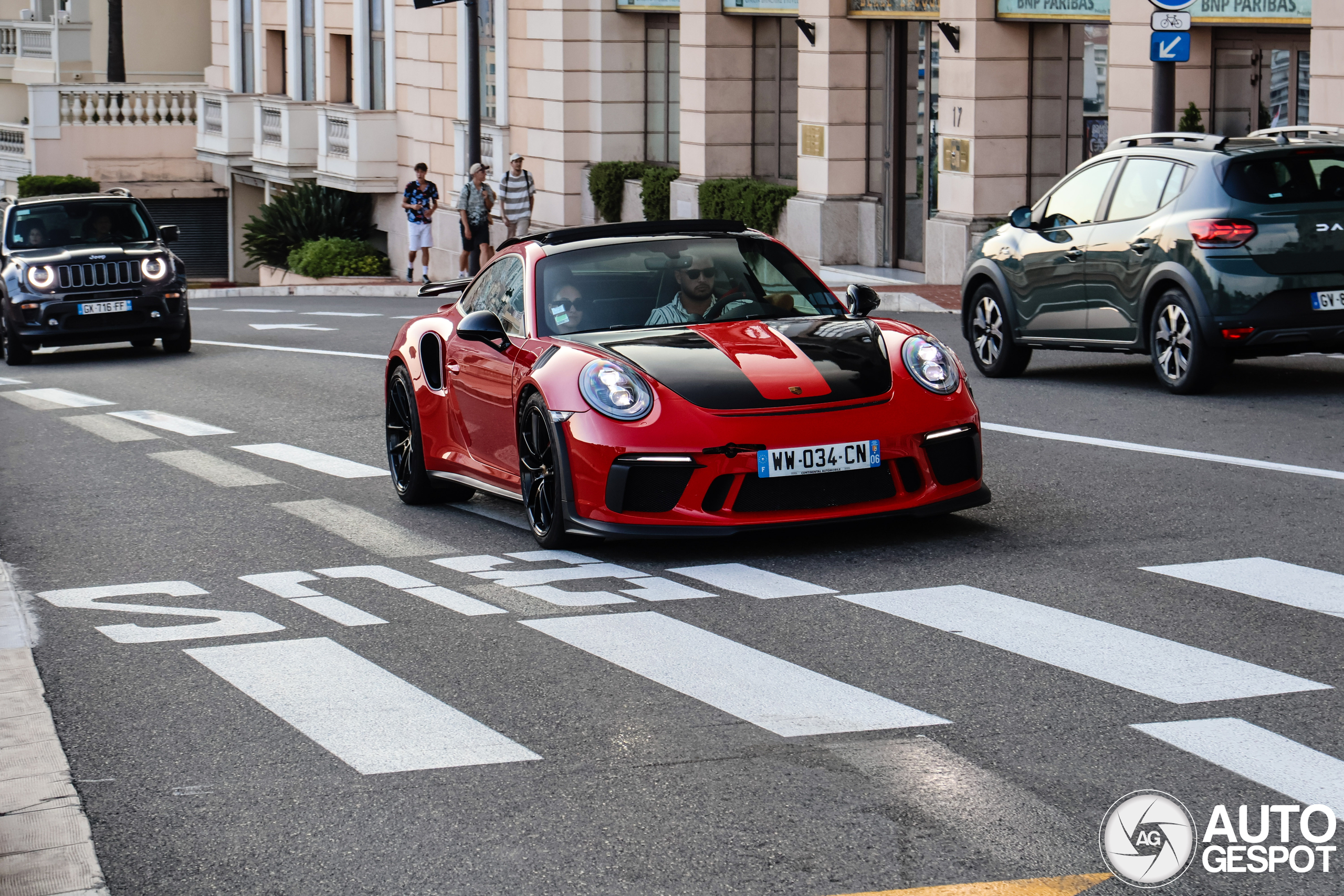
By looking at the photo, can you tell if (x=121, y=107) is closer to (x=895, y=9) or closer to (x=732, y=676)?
(x=895, y=9)

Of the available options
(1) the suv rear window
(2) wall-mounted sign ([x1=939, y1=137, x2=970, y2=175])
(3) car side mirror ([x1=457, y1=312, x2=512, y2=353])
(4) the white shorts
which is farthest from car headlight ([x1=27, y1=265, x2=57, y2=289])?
(3) car side mirror ([x1=457, y1=312, x2=512, y2=353])

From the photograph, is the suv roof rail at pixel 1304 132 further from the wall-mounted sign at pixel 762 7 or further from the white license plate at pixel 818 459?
the wall-mounted sign at pixel 762 7

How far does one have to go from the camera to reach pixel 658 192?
33000 millimetres

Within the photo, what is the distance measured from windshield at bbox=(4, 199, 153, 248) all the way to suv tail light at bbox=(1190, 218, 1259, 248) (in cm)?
1361

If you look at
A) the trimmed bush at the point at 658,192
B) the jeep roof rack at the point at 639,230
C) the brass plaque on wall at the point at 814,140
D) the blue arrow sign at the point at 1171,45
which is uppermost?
the blue arrow sign at the point at 1171,45

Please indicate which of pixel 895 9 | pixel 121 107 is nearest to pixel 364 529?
pixel 895 9

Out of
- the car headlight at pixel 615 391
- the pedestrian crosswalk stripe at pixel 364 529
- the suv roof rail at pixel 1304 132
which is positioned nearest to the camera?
the car headlight at pixel 615 391

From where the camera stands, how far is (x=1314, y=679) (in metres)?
6.27

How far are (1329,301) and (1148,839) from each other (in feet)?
29.4

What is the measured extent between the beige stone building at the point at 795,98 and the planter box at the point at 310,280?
1.28m

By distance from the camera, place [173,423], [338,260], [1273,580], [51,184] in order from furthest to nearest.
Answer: [51,184], [338,260], [173,423], [1273,580]

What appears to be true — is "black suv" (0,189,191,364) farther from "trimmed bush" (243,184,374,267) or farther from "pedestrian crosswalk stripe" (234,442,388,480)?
"trimmed bush" (243,184,374,267)

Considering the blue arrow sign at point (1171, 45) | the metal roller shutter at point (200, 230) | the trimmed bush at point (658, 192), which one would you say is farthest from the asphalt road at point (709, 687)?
the metal roller shutter at point (200, 230)

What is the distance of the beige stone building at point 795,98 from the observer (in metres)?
21.9
